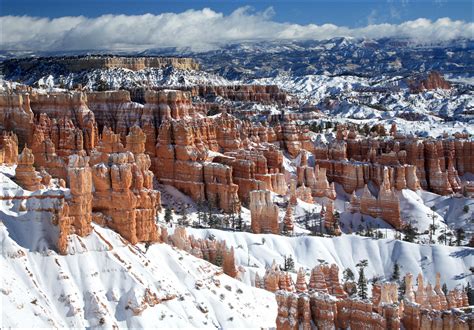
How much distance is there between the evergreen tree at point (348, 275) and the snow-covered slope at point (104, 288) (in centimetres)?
1401

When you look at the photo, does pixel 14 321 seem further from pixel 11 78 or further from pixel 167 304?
pixel 11 78

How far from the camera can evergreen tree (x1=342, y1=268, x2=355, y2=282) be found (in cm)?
6154

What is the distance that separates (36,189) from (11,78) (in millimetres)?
114223

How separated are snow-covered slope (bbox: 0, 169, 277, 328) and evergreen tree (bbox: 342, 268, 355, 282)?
46.0 ft

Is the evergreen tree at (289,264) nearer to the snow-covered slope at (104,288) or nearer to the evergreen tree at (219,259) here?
the evergreen tree at (219,259)

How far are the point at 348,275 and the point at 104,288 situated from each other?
2532 centimetres

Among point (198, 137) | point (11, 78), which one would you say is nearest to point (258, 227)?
point (198, 137)

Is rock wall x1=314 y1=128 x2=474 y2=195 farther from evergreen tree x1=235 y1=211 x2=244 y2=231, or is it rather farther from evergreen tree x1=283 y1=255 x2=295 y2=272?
evergreen tree x1=283 y1=255 x2=295 y2=272

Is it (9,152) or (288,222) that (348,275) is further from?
(9,152)

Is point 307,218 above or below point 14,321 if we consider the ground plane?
below

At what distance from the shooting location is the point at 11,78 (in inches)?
6152

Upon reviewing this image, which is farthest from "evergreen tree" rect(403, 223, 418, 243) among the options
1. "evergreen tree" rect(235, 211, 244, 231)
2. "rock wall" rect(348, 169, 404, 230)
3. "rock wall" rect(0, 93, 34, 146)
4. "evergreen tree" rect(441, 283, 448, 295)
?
"rock wall" rect(0, 93, 34, 146)

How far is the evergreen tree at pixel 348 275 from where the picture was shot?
202ft

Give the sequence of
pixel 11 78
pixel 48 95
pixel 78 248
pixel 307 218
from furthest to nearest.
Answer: pixel 11 78
pixel 48 95
pixel 307 218
pixel 78 248
